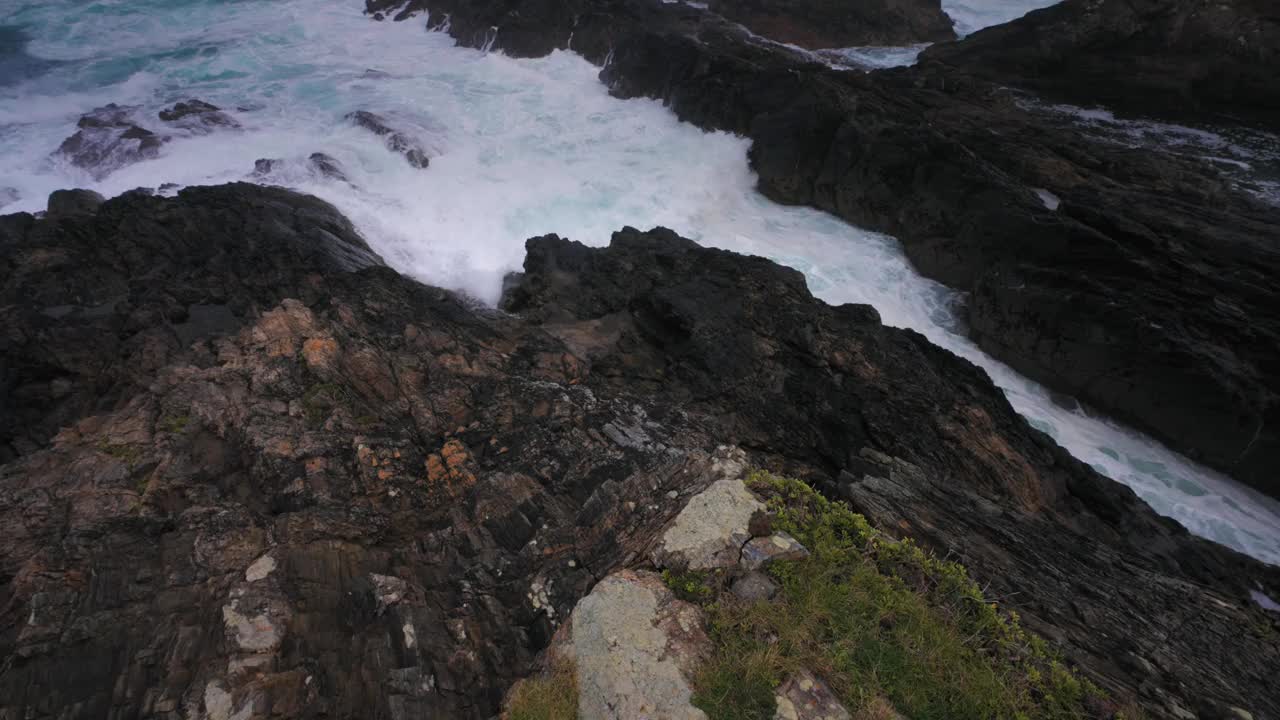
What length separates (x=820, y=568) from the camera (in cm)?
532

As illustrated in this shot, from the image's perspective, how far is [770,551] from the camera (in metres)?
5.49

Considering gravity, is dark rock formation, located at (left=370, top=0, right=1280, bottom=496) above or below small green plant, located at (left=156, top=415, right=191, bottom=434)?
above

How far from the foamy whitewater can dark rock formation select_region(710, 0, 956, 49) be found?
12824 millimetres

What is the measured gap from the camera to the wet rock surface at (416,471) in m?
5.38

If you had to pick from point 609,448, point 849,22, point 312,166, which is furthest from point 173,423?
point 849,22

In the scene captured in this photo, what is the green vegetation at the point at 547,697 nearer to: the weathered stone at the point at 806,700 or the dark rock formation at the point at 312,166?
the weathered stone at the point at 806,700

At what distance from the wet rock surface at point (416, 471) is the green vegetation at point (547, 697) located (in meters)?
0.59

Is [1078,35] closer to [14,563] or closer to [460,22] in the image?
[460,22]

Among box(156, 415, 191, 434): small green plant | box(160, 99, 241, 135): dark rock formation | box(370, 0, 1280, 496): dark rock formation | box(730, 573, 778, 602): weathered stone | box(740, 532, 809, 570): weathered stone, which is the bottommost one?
box(160, 99, 241, 135): dark rock formation

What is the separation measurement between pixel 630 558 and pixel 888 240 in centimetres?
1749

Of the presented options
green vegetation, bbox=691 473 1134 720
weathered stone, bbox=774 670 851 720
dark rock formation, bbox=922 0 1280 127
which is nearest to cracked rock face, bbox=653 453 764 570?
green vegetation, bbox=691 473 1134 720

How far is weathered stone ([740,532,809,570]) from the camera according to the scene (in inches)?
213

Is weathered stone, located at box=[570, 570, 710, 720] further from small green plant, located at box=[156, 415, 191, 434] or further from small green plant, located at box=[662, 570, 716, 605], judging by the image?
small green plant, located at box=[156, 415, 191, 434]

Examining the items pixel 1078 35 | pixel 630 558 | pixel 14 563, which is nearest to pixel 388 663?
pixel 630 558
